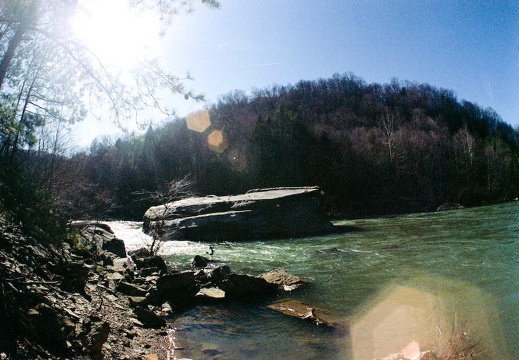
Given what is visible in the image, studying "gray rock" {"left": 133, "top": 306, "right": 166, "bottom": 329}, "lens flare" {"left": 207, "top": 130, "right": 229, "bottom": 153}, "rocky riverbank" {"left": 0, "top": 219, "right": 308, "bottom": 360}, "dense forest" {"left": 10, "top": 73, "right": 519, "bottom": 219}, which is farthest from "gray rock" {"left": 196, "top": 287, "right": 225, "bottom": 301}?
"lens flare" {"left": 207, "top": 130, "right": 229, "bottom": 153}

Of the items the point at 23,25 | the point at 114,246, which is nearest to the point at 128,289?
the point at 23,25

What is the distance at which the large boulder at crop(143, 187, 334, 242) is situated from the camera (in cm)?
2153

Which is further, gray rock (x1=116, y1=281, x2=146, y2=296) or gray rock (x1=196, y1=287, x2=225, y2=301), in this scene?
gray rock (x1=196, y1=287, x2=225, y2=301)

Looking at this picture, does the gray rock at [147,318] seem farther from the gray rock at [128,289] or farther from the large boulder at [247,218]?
the large boulder at [247,218]

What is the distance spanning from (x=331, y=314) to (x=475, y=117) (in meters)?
92.5

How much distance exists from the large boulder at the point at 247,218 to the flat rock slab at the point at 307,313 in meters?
14.1

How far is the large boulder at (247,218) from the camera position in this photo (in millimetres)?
21531

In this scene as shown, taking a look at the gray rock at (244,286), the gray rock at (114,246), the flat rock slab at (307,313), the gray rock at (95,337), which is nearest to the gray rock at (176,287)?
the gray rock at (244,286)

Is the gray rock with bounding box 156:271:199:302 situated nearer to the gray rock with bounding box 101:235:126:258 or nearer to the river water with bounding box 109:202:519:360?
the river water with bounding box 109:202:519:360

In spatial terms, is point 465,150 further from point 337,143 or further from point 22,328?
point 22,328

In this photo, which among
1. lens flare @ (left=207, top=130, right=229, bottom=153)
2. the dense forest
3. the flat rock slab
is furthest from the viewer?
lens flare @ (left=207, top=130, right=229, bottom=153)

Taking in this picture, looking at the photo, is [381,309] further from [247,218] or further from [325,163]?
[325,163]

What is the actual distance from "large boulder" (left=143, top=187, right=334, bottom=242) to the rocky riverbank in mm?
12611

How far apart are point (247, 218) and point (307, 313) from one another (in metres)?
15.3
